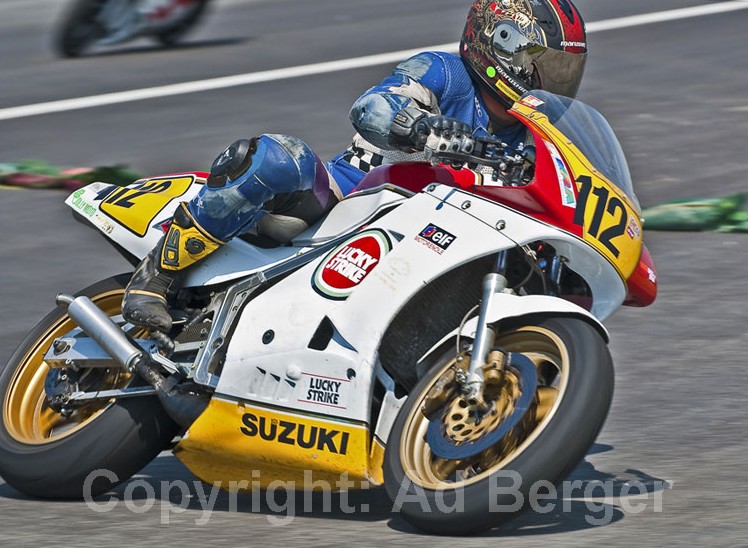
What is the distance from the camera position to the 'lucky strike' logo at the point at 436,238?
15.8 ft

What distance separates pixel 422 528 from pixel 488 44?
5.72 ft

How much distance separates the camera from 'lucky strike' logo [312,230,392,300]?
4.93m

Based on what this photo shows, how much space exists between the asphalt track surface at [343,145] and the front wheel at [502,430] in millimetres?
140

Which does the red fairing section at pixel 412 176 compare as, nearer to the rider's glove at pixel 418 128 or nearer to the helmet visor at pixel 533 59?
the rider's glove at pixel 418 128

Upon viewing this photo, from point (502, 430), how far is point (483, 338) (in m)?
0.30

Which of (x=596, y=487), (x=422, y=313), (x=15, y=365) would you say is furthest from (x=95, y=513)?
(x=596, y=487)

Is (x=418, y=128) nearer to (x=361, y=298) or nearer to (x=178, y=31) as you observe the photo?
(x=361, y=298)

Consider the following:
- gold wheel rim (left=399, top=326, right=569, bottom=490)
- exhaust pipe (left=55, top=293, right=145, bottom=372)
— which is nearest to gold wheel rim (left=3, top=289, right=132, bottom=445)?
exhaust pipe (left=55, top=293, right=145, bottom=372)

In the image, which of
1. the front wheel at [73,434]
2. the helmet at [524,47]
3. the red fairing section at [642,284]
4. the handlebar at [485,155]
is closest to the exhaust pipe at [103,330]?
the front wheel at [73,434]

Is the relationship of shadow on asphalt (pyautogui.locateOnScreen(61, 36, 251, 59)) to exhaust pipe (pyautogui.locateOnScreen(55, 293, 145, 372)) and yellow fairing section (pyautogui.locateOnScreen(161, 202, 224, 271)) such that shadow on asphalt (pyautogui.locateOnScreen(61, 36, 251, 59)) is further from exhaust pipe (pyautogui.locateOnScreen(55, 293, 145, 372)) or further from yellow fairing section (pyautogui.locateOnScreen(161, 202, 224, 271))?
yellow fairing section (pyautogui.locateOnScreen(161, 202, 224, 271))

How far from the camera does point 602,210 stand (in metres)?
4.84

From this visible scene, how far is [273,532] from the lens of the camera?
15.7ft

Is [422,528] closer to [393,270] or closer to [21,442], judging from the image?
[393,270]

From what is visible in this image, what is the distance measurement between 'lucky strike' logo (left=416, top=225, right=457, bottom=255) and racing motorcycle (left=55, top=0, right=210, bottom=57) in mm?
11300
